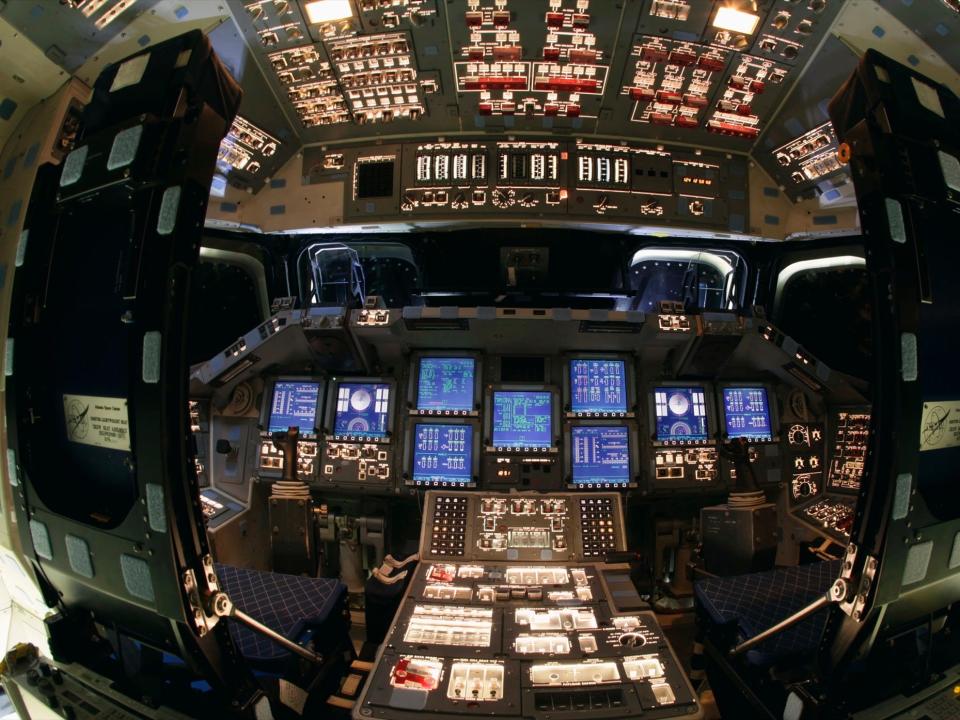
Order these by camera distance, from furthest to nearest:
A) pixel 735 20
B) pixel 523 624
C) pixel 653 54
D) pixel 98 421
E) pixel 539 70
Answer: pixel 539 70, pixel 653 54, pixel 735 20, pixel 523 624, pixel 98 421

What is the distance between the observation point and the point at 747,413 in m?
3.24

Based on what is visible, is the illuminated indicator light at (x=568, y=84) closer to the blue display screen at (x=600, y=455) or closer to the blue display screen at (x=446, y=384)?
the blue display screen at (x=446, y=384)

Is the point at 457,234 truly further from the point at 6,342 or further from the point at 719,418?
the point at 6,342

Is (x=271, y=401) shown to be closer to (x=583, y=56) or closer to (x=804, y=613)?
(x=583, y=56)

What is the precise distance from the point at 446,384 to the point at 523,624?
1721mm

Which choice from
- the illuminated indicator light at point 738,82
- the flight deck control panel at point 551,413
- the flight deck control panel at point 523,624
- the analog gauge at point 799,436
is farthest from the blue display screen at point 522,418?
the illuminated indicator light at point 738,82

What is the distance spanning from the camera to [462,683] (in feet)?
4.75

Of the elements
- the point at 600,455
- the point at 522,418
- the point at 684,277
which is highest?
the point at 684,277

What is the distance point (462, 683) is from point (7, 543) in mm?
1917

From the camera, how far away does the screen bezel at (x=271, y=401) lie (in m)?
3.20

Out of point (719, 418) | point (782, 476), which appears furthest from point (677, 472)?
point (782, 476)

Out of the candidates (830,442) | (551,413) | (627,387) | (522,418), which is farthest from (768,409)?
(522,418)

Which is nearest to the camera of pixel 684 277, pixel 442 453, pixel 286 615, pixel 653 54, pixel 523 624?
pixel 523 624

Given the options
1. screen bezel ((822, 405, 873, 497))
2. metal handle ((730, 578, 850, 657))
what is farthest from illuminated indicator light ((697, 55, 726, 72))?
metal handle ((730, 578, 850, 657))
